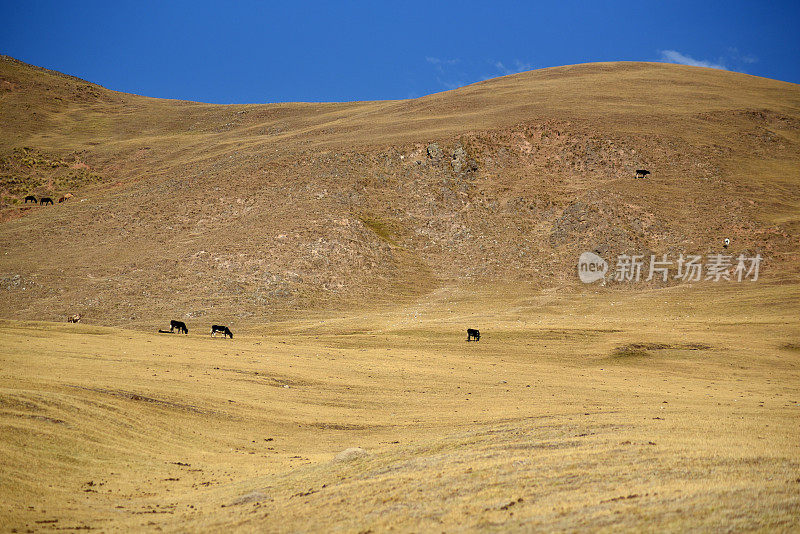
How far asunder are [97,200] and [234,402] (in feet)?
241

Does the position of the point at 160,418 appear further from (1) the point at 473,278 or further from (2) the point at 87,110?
(2) the point at 87,110

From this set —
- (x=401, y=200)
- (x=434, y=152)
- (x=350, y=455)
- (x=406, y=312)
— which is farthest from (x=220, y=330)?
(x=434, y=152)

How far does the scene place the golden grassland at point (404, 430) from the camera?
10367 millimetres

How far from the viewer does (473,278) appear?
217ft

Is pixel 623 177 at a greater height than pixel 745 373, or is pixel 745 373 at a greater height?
pixel 623 177

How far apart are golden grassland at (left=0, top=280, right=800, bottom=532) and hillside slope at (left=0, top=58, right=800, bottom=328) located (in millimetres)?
22211

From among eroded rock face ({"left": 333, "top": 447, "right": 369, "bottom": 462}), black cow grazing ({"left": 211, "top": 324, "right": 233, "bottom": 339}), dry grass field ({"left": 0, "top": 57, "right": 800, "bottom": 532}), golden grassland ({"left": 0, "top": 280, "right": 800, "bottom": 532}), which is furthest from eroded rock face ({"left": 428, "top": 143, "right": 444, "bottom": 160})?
eroded rock face ({"left": 333, "top": 447, "right": 369, "bottom": 462})

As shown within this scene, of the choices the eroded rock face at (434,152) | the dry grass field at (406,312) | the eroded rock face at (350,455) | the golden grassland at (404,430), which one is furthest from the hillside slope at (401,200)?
the eroded rock face at (350,455)

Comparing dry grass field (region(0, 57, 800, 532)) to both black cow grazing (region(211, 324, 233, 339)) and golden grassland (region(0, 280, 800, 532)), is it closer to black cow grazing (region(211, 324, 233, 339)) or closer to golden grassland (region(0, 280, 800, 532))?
golden grassland (region(0, 280, 800, 532))

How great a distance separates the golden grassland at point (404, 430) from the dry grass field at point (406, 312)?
0.12m

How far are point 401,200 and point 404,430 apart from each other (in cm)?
5871

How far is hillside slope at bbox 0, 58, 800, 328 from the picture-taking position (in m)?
61.5

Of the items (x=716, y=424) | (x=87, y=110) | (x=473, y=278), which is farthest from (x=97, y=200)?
(x=716, y=424)

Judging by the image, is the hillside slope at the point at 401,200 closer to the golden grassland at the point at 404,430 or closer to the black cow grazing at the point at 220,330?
the black cow grazing at the point at 220,330
